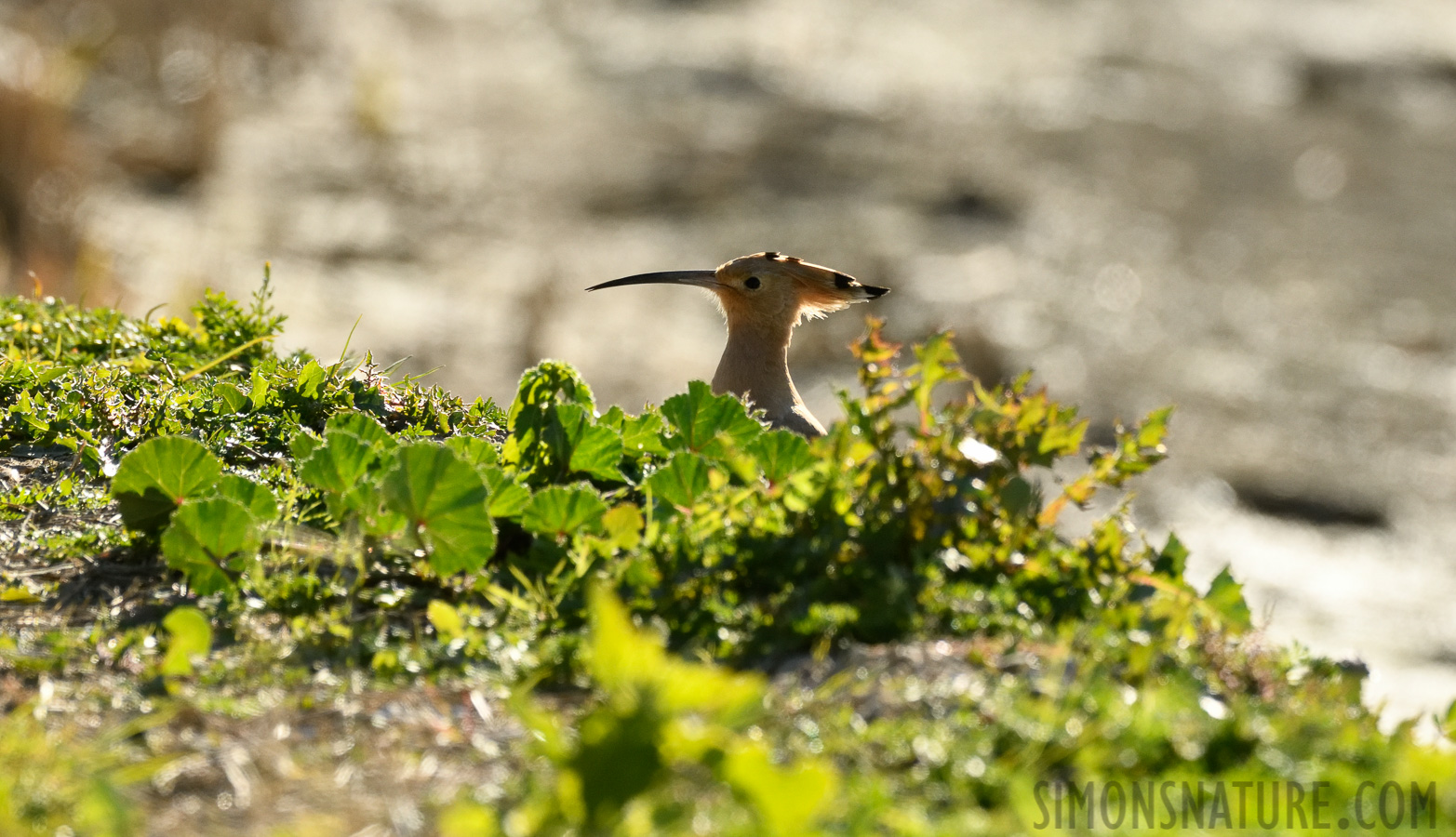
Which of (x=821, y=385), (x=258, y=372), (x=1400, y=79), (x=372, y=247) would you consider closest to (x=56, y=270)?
(x=372, y=247)

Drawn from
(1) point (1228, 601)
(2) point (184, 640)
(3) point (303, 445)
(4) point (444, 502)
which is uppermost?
(3) point (303, 445)

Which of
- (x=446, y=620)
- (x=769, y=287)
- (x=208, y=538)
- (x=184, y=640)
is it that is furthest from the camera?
(x=769, y=287)

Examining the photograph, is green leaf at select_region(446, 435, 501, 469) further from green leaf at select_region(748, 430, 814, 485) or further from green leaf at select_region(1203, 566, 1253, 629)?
green leaf at select_region(1203, 566, 1253, 629)

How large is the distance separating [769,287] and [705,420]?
88.7 inches

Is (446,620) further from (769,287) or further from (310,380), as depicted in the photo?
(769,287)

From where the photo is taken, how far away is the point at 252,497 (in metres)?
3.06

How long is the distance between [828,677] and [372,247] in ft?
33.7

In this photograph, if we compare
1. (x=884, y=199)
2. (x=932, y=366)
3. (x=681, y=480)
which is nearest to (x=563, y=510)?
(x=681, y=480)

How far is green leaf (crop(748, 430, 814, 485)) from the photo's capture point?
319 cm

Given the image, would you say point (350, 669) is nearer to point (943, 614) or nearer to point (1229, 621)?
point (943, 614)

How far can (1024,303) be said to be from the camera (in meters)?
11.8

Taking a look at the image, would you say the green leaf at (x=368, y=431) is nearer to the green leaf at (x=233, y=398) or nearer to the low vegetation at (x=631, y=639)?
the low vegetation at (x=631, y=639)

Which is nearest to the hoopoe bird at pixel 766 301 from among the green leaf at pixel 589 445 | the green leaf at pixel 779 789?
the green leaf at pixel 589 445

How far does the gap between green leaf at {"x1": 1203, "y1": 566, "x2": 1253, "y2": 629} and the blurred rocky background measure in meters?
4.74
